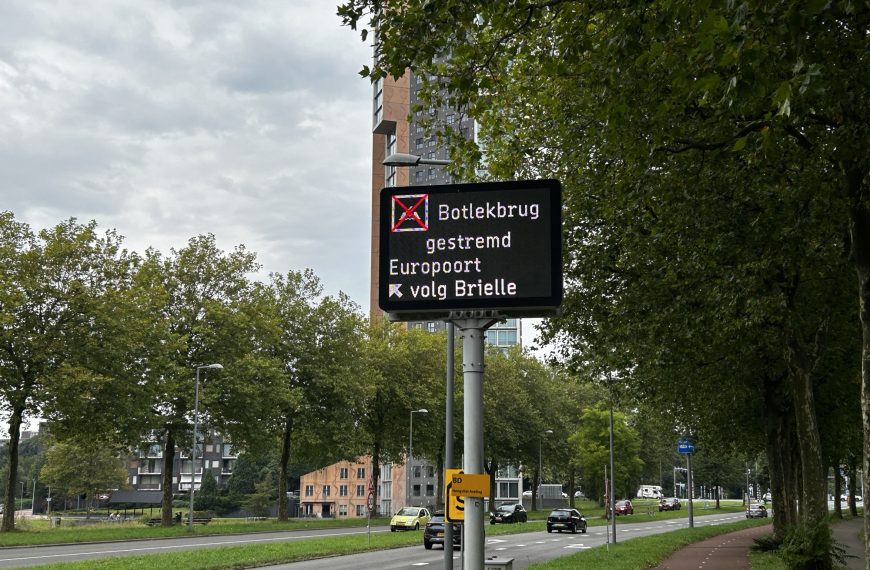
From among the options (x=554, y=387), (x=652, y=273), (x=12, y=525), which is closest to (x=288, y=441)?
(x=12, y=525)

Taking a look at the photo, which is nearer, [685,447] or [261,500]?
[685,447]

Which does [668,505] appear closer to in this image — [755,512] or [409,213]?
[755,512]

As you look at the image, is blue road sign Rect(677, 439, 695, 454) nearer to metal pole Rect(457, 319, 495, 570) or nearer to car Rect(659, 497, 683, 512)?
metal pole Rect(457, 319, 495, 570)

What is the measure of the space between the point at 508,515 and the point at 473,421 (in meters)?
51.5

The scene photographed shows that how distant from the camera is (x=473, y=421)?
8.79 meters

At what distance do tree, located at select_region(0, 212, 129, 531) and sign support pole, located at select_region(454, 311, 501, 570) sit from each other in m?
27.6

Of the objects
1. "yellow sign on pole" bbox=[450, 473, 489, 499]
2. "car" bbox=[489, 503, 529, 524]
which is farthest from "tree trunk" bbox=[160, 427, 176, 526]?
"yellow sign on pole" bbox=[450, 473, 489, 499]

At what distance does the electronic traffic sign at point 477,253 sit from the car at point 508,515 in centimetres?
5095

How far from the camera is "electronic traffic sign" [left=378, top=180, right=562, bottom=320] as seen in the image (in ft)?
27.5

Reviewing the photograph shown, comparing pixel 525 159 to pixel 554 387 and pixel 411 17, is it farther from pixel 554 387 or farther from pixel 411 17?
pixel 554 387

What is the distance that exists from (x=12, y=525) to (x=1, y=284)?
31.4 feet

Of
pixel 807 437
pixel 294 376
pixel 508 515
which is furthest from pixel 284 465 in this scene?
pixel 807 437

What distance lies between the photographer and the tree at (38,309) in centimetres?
3319

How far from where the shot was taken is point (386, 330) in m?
63.7
